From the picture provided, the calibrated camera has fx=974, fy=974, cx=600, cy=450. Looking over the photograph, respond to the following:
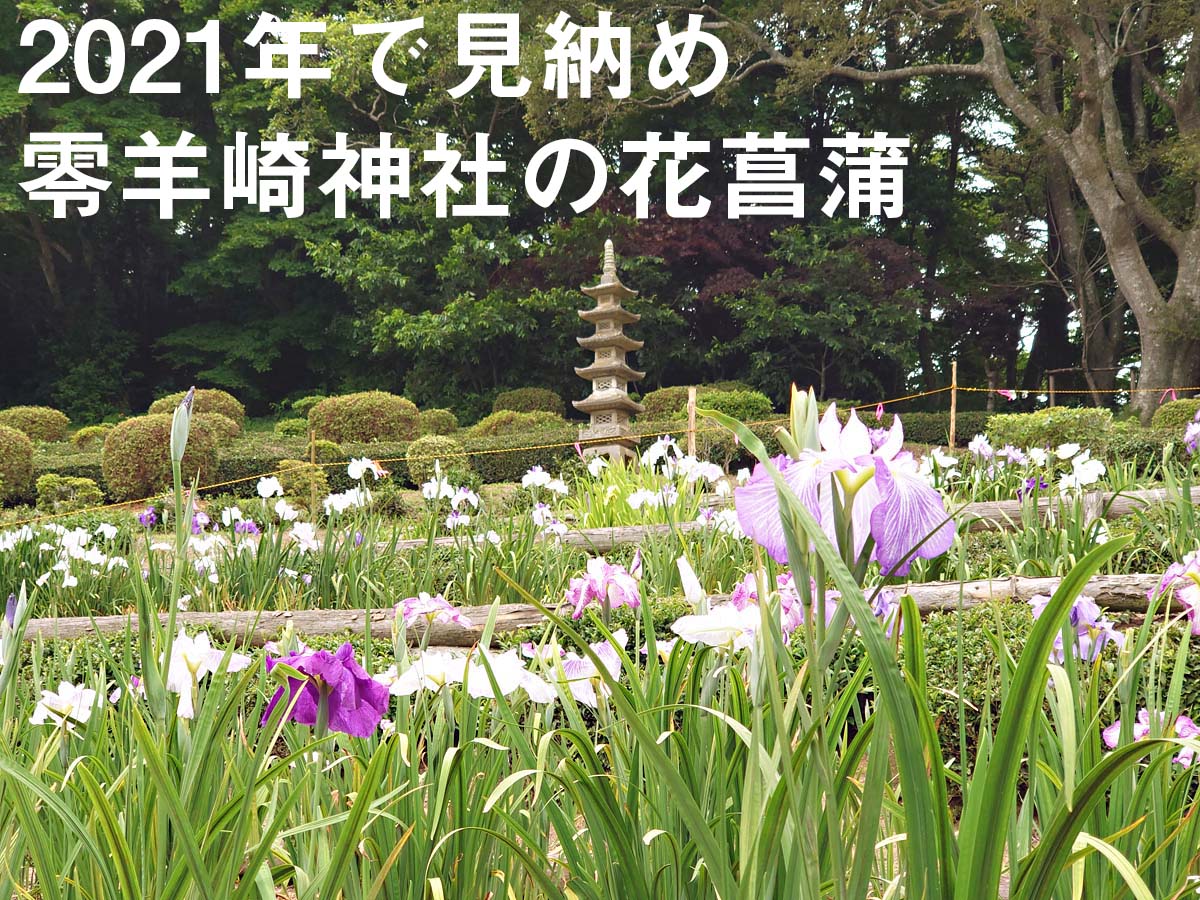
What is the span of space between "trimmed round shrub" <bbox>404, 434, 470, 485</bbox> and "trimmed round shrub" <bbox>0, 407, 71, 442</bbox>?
305 inches

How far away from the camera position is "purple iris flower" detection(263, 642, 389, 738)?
1.10m

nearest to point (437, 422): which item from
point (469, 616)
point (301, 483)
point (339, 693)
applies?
point (301, 483)

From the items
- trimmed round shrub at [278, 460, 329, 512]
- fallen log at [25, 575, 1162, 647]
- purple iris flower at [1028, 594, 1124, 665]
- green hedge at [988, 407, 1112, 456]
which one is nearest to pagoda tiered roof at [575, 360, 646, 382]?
trimmed round shrub at [278, 460, 329, 512]

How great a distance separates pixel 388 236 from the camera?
17.4m

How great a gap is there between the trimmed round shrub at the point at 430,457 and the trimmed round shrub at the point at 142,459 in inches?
86.1

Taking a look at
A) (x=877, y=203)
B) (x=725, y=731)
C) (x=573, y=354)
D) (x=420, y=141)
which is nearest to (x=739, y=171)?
(x=877, y=203)

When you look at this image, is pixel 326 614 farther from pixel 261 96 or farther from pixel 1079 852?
pixel 261 96

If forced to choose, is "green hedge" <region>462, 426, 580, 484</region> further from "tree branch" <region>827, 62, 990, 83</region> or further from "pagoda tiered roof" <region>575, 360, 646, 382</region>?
"tree branch" <region>827, 62, 990, 83</region>

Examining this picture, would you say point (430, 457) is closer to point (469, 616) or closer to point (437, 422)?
point (437, 422)

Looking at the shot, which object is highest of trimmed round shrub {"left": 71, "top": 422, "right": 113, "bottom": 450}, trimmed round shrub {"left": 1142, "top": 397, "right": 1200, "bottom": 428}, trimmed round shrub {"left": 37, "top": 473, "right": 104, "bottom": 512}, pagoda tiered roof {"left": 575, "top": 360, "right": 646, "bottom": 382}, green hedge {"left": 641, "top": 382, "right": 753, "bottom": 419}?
pagoda tiered roof {"left": 575, "top": 360, "right": 646, "bottom": 382}

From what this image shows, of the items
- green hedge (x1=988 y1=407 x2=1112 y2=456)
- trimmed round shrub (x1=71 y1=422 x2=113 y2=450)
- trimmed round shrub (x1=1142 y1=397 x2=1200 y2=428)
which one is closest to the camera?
green hedge (x1=988 y1=407 x2=1112 y2=456)

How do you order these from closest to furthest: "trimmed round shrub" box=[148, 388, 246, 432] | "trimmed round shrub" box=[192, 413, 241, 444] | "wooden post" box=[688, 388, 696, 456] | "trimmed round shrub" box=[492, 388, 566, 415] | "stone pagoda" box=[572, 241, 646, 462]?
"wooden post" box=[688, 388, 696, 456] → "stone pagoda" box=[572, 241, 646, 462] → "trimmed round shrub" box=[192, 413, 241, 444] → "trimmed round shrub" box=[148, 388, 246, 432] → "trimmed round shrub" box=[492, 388, 566, 415]

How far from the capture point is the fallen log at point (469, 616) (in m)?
2.76

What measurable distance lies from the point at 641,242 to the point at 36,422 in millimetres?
9998
